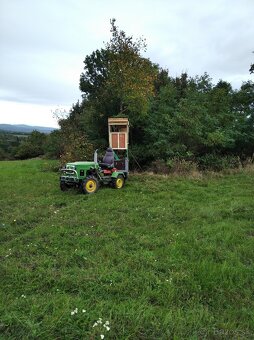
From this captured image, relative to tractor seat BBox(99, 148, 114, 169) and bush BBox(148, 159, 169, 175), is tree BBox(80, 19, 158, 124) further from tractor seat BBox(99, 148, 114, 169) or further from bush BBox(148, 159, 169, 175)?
tractor seat BBox(99, 148, 114, 169)

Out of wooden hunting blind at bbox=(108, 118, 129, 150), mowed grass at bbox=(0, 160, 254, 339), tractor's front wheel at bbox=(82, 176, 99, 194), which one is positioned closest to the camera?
mowed grass at bbox=(0, 160, 254, 339)

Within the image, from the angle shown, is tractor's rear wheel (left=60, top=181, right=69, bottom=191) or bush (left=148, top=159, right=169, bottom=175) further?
bush (left=148, top=159, right=169, bottom=175)

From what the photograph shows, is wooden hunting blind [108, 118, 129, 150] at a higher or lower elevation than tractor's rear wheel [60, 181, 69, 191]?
higher

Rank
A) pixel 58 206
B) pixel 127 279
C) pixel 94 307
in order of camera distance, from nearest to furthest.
→ pixel 94 307 → pixel 127 279 → pixel 58 206

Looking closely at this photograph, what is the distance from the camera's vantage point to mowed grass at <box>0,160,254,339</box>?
2695 mm

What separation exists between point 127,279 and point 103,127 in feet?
35.1

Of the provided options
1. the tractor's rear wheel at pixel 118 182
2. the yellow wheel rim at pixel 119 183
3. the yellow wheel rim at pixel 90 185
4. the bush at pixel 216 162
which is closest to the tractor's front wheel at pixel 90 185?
the yellow wheel rim at pixel 90 185

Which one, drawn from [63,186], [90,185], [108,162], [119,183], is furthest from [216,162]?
[63,186]

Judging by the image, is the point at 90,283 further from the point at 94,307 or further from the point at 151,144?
the point at 151,144

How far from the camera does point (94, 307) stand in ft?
9.60

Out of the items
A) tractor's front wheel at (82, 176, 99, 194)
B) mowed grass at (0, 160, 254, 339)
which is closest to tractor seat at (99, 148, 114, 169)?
tractor's front wheel at (82, 176, 99, 194)

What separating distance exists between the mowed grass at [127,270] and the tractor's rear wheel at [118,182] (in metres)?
1.88

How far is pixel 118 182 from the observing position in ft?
30.0

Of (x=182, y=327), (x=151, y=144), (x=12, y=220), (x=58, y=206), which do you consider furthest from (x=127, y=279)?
(x=151, y=144)
